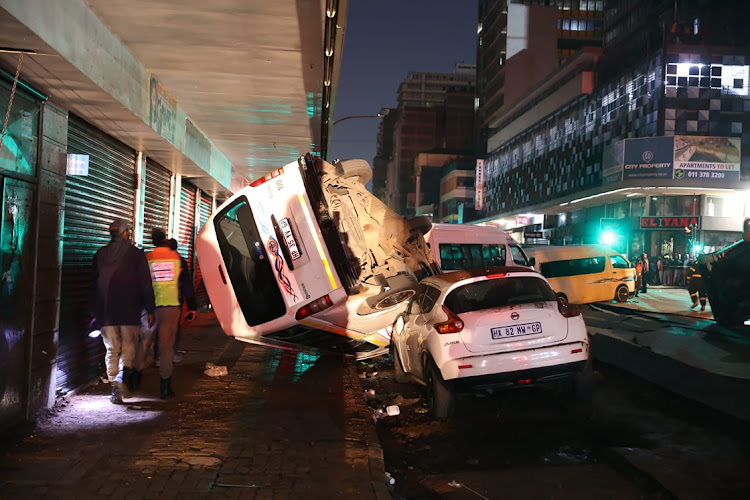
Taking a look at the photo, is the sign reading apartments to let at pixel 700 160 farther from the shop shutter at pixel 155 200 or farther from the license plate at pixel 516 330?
the license plate at pixel 516 330

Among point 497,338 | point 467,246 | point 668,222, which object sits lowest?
point 497,338

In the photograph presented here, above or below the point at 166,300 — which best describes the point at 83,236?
above

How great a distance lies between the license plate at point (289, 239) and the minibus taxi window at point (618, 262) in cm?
1590

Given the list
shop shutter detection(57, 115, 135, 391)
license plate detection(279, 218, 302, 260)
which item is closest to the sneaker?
shop shutter detection(57, 115, 135, 391)

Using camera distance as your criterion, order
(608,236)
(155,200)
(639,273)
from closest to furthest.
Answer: (155,200) → (639,273) → (608,236)

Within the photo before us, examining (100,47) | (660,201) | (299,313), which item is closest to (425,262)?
(299,313)

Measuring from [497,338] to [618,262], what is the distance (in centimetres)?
1636

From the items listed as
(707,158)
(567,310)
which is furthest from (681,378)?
(707,158)

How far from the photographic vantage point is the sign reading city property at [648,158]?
1505 inches

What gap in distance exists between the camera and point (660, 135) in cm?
3900

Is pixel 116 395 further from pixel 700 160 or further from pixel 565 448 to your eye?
pixel 700 160

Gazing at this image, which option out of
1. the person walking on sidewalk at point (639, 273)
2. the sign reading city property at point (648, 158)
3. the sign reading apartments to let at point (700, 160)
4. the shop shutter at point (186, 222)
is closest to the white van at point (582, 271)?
the person walking on sidewalk at point (639, 273)

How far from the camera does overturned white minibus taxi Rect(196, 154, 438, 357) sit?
7.65 meters

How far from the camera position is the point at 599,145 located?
151 ft
